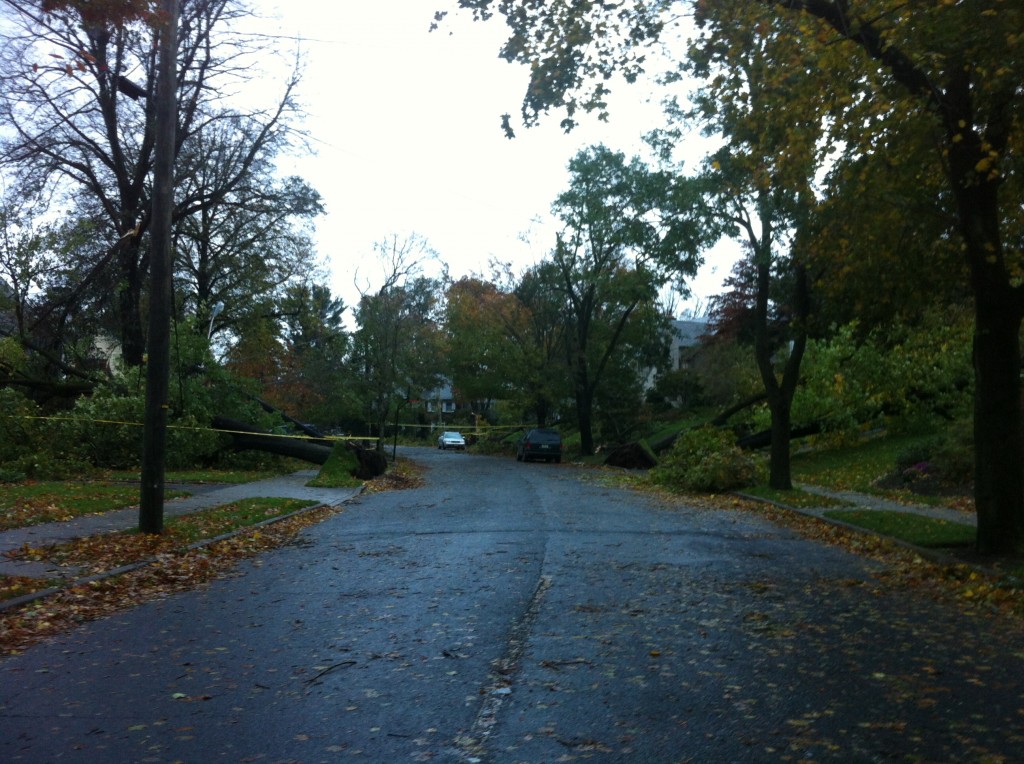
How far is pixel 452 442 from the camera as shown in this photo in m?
63.2

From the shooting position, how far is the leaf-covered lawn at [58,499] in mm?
14484

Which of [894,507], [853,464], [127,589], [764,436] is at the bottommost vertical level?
[127,589]

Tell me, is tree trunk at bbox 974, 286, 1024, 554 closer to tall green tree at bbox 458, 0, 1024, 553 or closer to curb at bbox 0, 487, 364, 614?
tall green tree at bbox 458, 0, 1024, 553

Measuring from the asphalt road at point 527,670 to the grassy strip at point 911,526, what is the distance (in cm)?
165

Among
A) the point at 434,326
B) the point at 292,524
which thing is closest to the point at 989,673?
the point at 292,524

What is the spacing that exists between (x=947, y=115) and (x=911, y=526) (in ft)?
20.9

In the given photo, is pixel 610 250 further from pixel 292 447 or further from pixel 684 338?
pixel 684 338

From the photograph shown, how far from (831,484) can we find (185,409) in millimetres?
17368

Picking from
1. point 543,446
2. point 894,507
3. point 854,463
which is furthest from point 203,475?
point 543,446

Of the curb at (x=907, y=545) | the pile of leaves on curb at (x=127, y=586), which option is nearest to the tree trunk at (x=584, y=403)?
the curb at (x=907, y=545)

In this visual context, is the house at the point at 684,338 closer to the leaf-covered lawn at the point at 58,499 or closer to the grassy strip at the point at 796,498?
the grassy strip at the point at 796,498

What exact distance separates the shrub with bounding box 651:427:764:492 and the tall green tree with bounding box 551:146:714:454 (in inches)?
179

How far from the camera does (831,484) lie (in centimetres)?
2494

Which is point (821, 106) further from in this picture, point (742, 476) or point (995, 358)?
point (742, 476)
